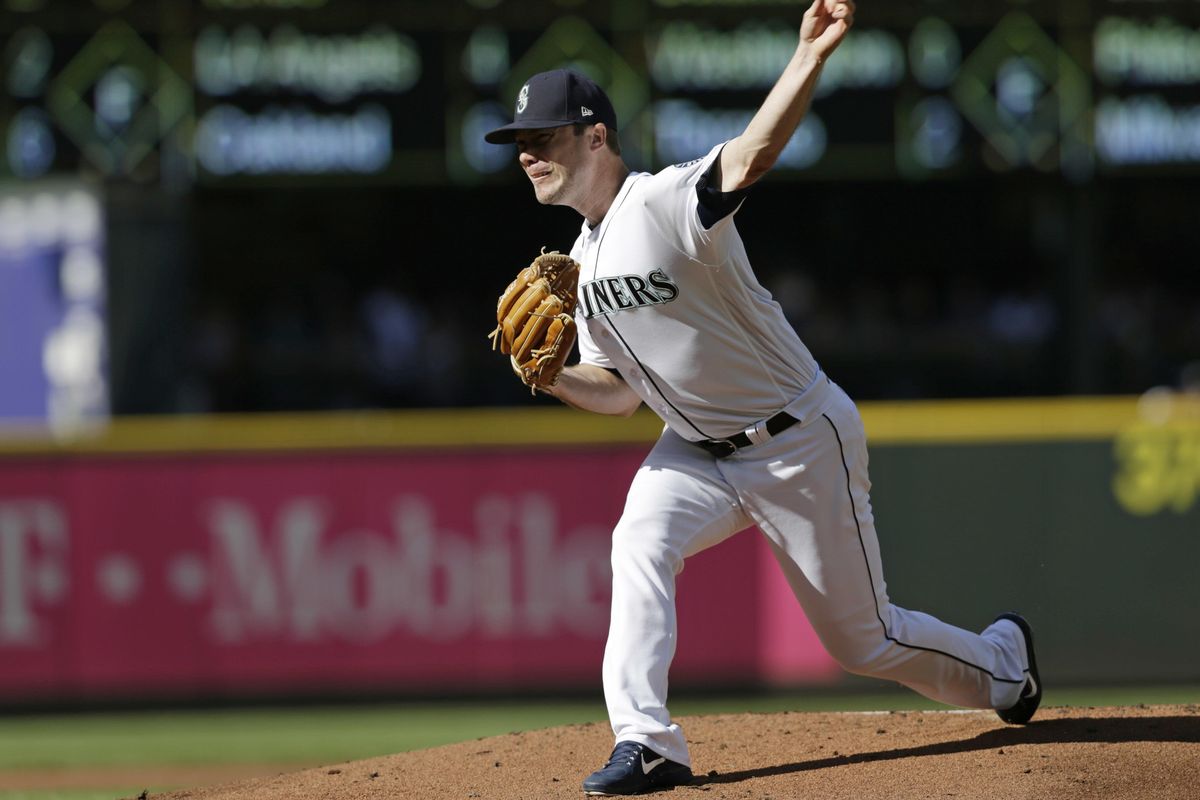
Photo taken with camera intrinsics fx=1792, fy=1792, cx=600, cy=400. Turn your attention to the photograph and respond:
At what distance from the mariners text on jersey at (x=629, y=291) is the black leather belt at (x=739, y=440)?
1.27 ft

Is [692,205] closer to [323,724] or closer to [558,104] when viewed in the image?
[558,104]

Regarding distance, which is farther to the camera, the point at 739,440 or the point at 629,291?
the point at 739,440

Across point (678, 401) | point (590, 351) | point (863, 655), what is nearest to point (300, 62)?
point (590, 351)

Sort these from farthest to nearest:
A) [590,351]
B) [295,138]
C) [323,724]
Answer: [295,138] < [323,724] < [590,351]

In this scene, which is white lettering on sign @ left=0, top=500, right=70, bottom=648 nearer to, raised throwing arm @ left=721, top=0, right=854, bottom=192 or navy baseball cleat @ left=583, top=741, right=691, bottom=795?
navy baseball cleat @ left=583, top=741, right=691, bottom=795

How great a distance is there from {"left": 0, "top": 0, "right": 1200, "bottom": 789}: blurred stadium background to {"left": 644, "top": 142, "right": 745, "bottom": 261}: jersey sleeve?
13.0ft

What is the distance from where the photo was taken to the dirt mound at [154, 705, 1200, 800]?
12.7 ft

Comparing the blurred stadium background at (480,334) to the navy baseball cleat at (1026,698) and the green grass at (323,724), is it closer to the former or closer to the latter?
the green grass at (323,724)

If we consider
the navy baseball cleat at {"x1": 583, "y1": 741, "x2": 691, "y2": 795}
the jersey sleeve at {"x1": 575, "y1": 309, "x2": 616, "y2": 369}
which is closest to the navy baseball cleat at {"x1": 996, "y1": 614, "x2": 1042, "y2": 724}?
the navy baseball cleat at {"x1": 583, "y1": 741, "x2": 691, "y2": 795}

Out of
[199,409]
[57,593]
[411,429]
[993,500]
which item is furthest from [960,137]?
[57,593]

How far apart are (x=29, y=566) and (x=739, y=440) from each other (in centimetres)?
448

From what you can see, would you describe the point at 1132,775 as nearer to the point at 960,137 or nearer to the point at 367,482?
the point at 367,482

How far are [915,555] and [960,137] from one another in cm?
283

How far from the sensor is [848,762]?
4.19 m
